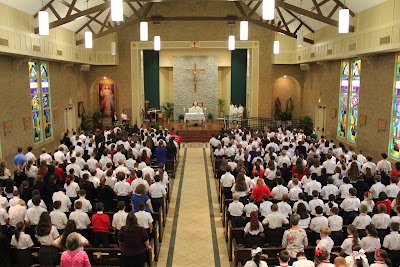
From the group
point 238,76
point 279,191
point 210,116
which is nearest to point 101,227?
point 279,191

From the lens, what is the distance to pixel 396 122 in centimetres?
1406

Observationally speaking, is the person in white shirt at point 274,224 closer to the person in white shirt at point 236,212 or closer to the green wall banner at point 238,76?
the person in white shirt at point 236,212

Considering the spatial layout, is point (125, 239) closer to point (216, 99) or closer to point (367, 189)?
point (367, 189)

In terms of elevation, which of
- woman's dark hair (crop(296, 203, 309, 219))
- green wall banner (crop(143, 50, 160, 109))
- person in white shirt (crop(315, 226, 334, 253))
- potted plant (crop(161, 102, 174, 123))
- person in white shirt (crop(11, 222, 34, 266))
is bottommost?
person in white shirt (crop(11, 222, 34, 266))

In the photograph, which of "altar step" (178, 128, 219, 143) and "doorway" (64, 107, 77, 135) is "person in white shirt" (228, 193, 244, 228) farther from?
"doorway" (64, 107, 77, 135)

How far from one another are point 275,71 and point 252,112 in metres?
3.22

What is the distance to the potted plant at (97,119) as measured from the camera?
26.1m

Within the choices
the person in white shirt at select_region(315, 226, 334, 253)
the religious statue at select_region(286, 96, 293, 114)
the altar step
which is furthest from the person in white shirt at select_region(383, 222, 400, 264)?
the religious statue at select_region(286, 96, 293, 114)

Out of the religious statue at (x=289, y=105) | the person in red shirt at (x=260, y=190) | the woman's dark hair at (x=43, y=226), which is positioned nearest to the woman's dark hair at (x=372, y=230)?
the person in red shirt at (x=260, y=190)

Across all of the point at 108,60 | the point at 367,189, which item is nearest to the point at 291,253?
the point at 367,189

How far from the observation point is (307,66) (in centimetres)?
2516

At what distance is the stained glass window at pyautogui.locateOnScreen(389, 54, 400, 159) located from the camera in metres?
13.9

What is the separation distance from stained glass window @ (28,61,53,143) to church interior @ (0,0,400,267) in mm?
88

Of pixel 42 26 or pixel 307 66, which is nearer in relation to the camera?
pixel 42 26
